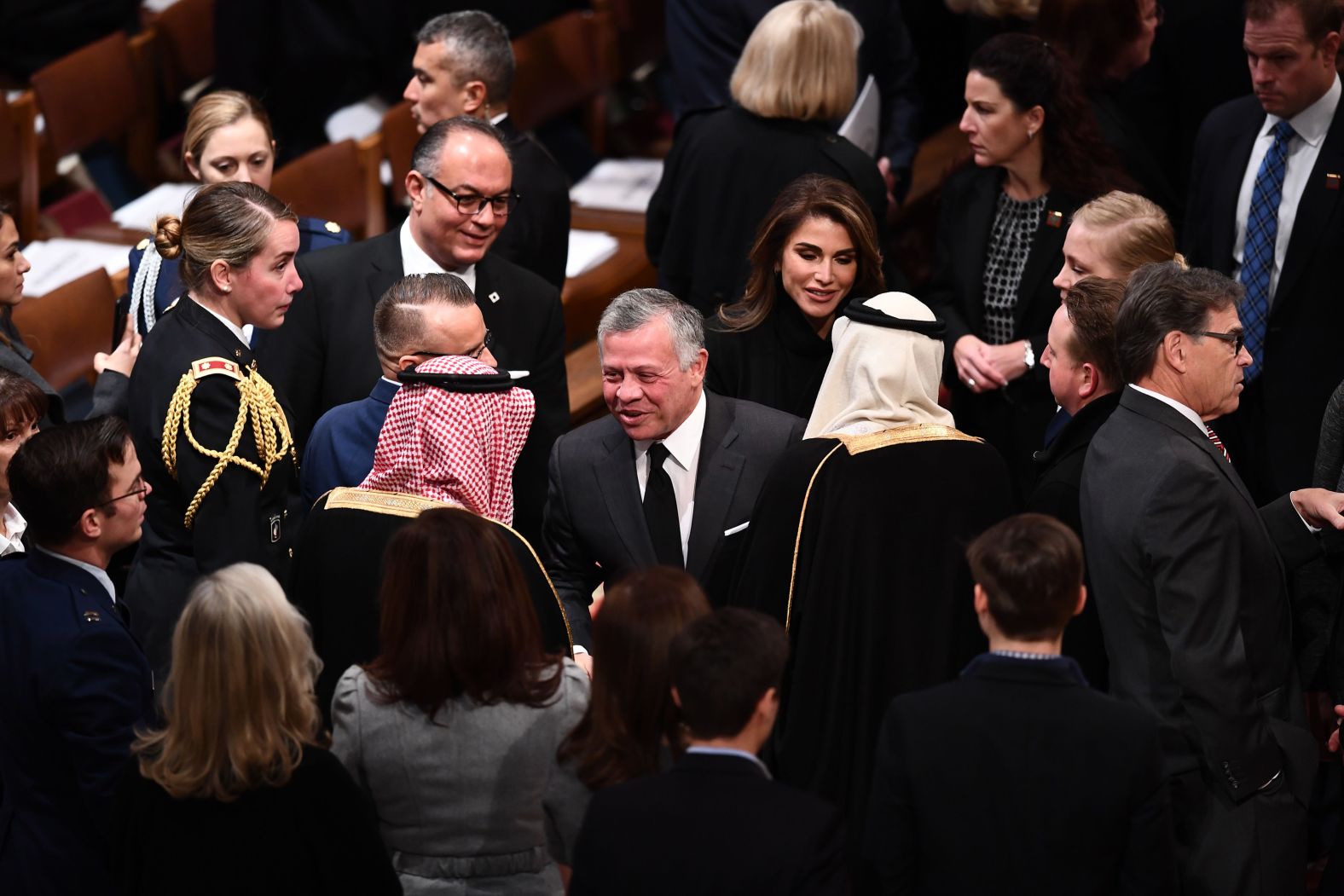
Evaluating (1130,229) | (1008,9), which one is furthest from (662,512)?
(1008,9)

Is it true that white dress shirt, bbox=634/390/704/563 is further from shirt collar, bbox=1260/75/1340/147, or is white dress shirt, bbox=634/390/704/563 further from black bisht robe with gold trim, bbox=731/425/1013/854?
shirt collar, bbox=1260/75/1340/147

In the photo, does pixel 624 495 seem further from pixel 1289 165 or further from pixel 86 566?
pixel 1289 165

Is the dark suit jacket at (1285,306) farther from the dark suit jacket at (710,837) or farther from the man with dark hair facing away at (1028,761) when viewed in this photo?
the dark suit jacket at (710,837)

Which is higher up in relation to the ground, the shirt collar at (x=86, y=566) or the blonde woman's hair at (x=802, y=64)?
the blonde woman's hair at (x=802, y=64)

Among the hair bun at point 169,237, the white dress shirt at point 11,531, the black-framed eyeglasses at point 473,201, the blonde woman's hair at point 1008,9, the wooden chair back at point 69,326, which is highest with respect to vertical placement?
the blonde woman's hair at point 1008,9

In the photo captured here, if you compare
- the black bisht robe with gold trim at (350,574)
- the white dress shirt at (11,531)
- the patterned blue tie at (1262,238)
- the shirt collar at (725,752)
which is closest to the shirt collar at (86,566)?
the black bisht robe with gold trim at (350,574)

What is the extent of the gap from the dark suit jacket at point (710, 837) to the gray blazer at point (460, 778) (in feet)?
1.06

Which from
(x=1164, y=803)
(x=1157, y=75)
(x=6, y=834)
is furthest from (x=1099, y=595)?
(x=1157, y=75)

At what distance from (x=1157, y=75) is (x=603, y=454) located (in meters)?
3.05

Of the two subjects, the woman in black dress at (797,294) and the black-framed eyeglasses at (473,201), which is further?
the black-framed eyeglasses at (473,201)

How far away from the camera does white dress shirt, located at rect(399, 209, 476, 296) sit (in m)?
4.38

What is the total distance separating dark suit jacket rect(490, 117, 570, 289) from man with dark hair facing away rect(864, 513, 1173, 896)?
8.55ft

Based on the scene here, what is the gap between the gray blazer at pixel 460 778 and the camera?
280 centimetres

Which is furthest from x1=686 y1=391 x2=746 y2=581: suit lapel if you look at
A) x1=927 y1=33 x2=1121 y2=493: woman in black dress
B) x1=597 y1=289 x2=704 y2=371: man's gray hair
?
x1=927 y1=33 x2=1121 y2=493: woman in black dress
